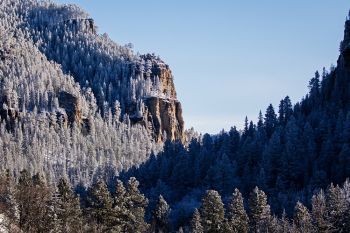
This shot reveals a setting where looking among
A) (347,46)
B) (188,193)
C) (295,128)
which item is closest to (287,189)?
(295,128)

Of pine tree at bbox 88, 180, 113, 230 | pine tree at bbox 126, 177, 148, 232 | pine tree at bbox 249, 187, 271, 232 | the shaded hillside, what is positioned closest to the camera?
pine tree at bbox 88, 180, 113, 230

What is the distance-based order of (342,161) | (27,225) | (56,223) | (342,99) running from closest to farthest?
(56,223)
(27,225)
(342,161)
(342,99)

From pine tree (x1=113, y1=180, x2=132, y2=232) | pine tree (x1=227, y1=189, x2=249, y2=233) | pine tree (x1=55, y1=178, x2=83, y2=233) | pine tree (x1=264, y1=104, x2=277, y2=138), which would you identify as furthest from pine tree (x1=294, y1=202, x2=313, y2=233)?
pine tree (x1=264, y1=104, x2=277, y2=138)

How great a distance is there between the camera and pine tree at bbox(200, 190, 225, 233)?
78500 millimetres

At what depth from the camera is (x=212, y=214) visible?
79.2m

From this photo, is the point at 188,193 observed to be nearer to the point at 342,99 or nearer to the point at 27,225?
the point at 342,99

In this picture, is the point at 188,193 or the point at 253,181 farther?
the point at 188,193

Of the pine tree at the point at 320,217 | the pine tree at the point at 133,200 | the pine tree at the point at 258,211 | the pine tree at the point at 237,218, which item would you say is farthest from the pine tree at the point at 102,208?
the pine tree at the point at 258,211

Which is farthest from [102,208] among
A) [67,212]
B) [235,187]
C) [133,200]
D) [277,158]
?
[277,158]

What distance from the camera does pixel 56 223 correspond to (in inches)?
2699

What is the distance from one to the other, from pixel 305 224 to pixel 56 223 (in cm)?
3339

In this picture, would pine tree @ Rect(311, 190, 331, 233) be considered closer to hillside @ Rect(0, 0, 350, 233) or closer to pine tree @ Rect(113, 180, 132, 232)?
hillside @ Rect(0, 0, 350, 233)

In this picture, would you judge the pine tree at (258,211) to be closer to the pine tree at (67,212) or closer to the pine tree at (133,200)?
the pine tree at (133,200)

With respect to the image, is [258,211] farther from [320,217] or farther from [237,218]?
[320,217]
